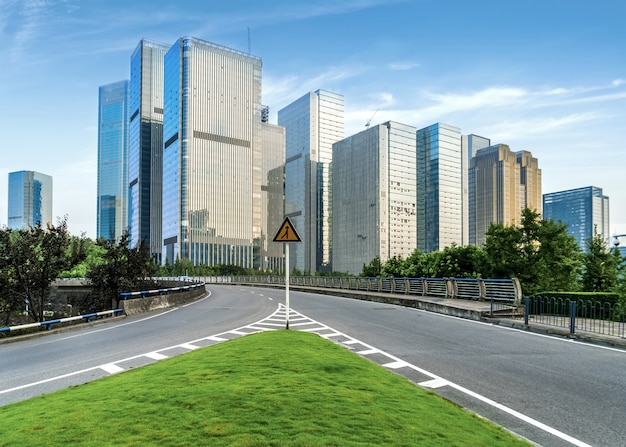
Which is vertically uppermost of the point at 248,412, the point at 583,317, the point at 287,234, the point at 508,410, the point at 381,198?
the point at 381,198

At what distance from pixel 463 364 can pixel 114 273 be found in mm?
25161

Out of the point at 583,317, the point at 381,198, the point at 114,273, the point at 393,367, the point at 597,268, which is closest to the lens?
the point at 393,367

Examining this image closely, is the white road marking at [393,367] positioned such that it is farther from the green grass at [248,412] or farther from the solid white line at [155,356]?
the green grass at [248,412]

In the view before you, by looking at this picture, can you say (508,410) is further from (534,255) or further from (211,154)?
(211,154)

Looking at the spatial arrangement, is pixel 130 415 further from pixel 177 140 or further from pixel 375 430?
pixel 177 140

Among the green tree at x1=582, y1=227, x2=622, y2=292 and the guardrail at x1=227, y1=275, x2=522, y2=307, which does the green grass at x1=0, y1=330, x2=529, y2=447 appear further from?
the green tree at x1=582, y1=227, x2=622, y2=292

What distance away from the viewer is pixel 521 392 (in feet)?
26.9

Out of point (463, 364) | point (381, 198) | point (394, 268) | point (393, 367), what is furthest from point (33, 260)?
point (381, 198)

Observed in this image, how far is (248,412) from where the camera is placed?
17.4ft

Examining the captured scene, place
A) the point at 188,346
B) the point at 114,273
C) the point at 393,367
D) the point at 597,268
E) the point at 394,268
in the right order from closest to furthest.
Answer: the point at 393,367 → the point at 188,346 → the point at 114,273 → the point at 597,268 → the point at 394,268

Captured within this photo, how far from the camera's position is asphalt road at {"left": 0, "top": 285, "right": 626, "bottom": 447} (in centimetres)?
685

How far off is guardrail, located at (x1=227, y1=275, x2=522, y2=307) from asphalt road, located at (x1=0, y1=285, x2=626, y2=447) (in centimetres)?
502

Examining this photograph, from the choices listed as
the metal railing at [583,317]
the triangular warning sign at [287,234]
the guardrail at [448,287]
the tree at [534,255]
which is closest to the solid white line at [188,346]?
the triangular warning sign at [287,234]

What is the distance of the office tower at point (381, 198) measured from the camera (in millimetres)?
186000
